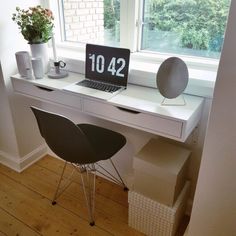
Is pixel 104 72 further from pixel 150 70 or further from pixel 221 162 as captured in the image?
pixel 221 162

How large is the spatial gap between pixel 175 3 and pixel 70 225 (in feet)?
4.91

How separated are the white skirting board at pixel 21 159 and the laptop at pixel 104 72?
0.92 m

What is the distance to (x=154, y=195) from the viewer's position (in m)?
1.41

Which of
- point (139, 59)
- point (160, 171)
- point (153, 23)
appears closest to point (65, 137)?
point (160, 171)

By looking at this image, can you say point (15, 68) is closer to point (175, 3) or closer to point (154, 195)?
point (175, 3)

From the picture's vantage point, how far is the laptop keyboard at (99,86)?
146cm

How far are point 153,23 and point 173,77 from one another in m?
0.55

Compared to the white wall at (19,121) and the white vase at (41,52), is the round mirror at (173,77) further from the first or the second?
the white vase at (41,52)

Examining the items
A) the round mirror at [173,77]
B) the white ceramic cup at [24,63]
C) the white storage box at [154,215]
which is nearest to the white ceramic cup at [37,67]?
the white ceramic cup at [24,63]

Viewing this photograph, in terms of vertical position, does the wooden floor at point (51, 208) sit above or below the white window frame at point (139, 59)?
below

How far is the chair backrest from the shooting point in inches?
49.4

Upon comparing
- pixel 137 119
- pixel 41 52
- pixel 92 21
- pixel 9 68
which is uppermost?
pixel 92 21

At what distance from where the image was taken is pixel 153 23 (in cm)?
160

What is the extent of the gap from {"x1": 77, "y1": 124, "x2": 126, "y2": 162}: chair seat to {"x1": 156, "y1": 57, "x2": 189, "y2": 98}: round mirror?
1.50 feet
